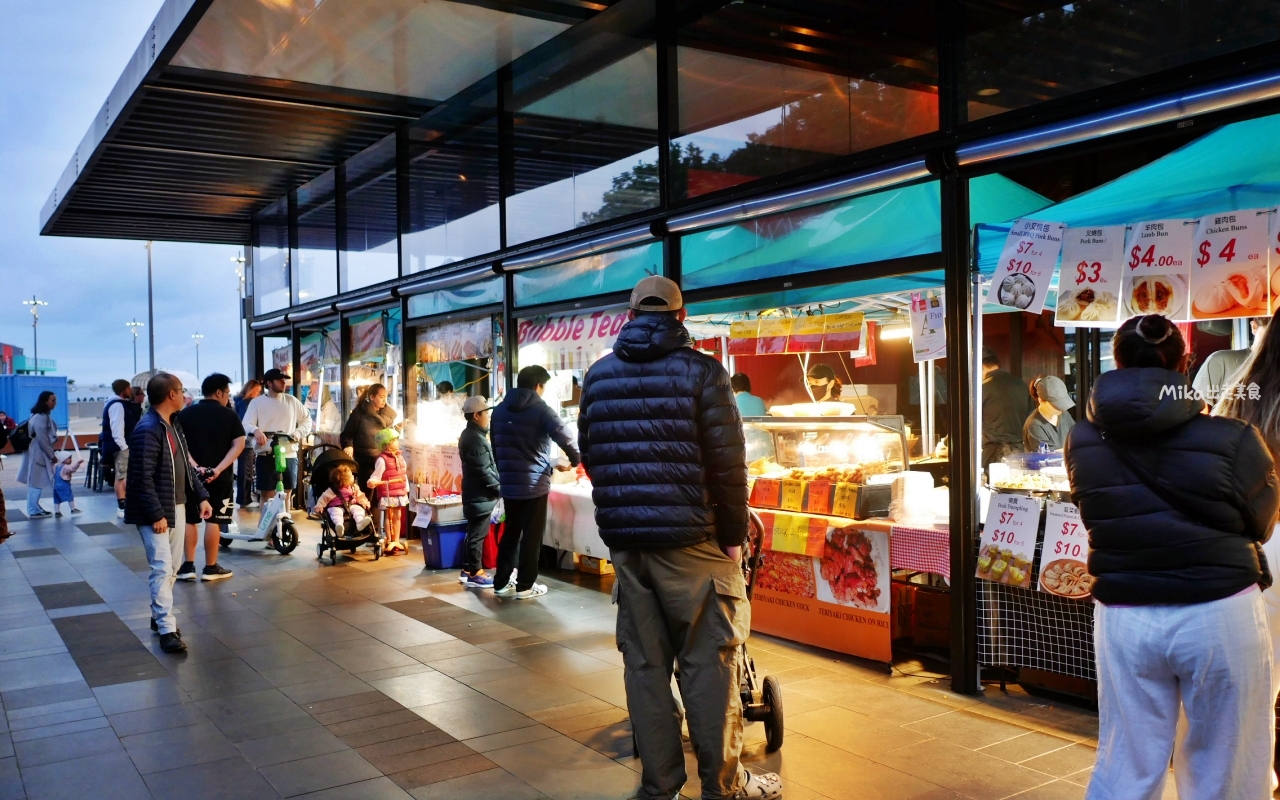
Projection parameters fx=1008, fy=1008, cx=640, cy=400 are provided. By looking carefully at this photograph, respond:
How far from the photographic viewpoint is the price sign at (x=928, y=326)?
579 cm

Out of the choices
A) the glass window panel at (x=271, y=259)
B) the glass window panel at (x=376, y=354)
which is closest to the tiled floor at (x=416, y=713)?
the glass window panel at (x=376, y=354)

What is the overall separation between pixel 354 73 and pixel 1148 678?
29.3 ft

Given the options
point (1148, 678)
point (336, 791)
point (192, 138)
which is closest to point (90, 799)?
point (336, 791)

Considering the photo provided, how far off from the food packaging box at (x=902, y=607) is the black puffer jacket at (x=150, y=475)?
186 inches

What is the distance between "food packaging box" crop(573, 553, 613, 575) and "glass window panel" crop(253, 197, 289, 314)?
29.5 ft

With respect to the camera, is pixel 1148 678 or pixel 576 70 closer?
pixel 1148 678

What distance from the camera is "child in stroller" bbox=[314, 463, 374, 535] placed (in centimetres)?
1011

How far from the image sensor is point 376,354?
43.7ft

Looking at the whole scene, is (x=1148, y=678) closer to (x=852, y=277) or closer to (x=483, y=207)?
(x=852, y=277)

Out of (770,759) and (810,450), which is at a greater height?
(810,450)

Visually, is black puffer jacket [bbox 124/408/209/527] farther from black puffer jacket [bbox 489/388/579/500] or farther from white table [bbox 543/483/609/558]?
white table [bbox 543/483/609/558]

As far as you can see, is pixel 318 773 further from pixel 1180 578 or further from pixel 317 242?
pixel 317 242

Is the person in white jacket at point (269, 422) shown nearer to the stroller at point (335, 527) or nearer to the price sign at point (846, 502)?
the stroller at point (335, 527)

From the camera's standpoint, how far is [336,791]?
419 cm
